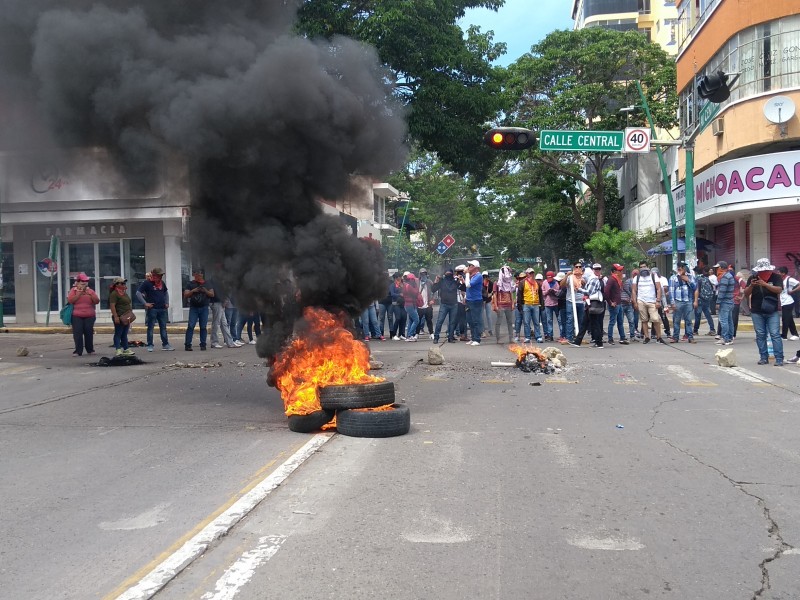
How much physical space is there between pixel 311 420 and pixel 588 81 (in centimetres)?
3147

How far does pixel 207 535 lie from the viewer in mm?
4336

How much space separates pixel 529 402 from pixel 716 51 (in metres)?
20.4

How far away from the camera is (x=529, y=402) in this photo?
9.14m

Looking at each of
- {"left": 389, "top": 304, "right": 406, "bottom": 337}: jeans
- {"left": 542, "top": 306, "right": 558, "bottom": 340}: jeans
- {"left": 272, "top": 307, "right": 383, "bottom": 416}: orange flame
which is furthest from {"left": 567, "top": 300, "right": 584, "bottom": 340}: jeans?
{"left": 272, "top": 307, "right": 383, "bottom": 416}: orange flame

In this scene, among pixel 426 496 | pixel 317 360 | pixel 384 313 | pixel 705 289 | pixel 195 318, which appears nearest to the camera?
pixel 426 496

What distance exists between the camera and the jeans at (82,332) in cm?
1422

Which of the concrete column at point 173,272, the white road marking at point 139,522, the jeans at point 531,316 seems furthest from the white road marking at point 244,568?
the concrete column at point 173,272

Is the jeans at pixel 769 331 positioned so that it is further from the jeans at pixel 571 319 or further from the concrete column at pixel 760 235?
the concrete column at pixel 760 235

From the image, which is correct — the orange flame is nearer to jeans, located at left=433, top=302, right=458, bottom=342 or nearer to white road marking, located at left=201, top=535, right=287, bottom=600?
white road marking, located at left=201, top=535, right=287, bottom=600

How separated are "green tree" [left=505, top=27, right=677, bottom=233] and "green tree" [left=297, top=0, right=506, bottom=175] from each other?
16.9m

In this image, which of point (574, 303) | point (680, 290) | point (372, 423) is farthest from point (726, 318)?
point (372, 423)

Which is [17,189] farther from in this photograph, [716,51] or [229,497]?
[716,51]

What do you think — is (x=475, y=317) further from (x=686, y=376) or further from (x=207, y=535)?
(x=207, y=535)

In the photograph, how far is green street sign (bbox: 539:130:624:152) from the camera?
17.2 meters
